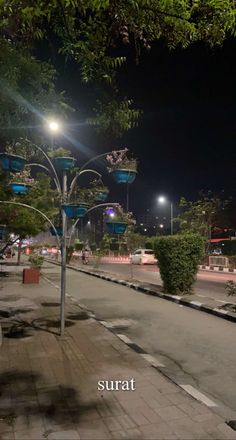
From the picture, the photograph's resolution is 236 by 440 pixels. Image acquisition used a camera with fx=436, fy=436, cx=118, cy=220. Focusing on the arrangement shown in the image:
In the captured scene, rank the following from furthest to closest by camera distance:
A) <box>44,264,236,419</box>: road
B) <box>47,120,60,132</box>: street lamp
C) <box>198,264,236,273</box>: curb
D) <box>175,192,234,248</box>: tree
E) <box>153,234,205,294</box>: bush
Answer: <box>175,192,234,248</box>: tree
<box>198,264,236,273</box>: curb
<box>153,234,205,294</box>: bush
<box>44,264,236,419</box>: road
<box>47,120,60,132</box>: street lamp

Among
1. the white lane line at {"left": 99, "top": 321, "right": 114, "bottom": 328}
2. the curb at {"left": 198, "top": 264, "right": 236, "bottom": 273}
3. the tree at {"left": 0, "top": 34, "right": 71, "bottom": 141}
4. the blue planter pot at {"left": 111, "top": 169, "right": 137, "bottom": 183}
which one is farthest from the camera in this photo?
the curb at {"left": 198, "top": 264, "right": 236, "bottom": 273}

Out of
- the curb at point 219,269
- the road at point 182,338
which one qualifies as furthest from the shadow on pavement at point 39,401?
the curb at point 219,269

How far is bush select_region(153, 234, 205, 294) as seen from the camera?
13.5m

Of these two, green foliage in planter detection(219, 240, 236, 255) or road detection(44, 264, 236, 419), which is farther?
green foliage in planter detection(219, 240, 236, 255)

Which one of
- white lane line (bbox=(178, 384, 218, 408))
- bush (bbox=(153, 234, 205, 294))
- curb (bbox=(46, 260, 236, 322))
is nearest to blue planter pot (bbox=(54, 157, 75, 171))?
white lane line (bbox=(178, 384, 218, 408))

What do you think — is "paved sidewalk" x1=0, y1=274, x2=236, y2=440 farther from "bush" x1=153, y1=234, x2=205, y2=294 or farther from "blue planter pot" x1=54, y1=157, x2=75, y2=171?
"bush" x1=153, y1=234, x2=205, y2=294

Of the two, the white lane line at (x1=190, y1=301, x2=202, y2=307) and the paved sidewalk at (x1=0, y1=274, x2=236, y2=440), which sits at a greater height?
the white lane line at (x1=190, y1=301, x2=202, y2=307)

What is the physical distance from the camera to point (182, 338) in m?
8.50

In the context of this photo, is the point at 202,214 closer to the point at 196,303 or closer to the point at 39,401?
the point at 196,303

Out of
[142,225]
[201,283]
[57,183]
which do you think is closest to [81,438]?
[57,183]

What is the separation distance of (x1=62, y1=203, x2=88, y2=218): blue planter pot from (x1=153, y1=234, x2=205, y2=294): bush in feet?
20.0

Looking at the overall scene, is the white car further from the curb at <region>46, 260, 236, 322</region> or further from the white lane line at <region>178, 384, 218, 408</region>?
the white lane line at <region>178, 384, 218, 408</region>

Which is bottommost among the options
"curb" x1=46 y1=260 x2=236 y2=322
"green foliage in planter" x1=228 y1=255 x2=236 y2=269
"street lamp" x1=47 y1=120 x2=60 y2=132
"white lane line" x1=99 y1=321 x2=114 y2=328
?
"white lane line" x1=99 y1=321 x2=114 y2=328

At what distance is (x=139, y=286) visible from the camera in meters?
17.0
